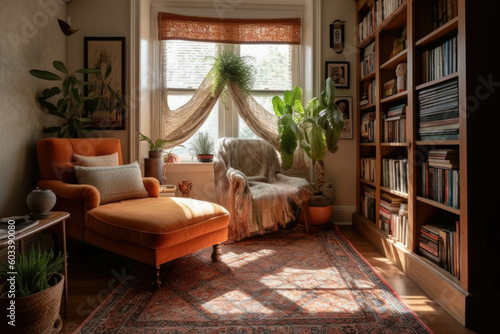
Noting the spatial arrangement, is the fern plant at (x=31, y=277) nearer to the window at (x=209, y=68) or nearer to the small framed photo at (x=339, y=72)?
the window at (x=209, y=68)

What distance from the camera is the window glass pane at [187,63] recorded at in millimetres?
3676

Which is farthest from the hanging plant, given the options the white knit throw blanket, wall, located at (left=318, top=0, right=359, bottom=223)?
wall, located at (left=318, top=0, right=359, bottom=223)

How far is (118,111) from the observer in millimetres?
3236

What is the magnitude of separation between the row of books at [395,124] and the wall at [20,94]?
2.94m

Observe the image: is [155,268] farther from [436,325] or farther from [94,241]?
[436,325]

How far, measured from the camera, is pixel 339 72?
11.2 ft

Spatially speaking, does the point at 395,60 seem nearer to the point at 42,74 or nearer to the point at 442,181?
the point at 442,181

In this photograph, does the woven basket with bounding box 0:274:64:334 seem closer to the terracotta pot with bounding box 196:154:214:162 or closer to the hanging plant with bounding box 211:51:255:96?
the terracotta pot with bounding box 196:154:214:162

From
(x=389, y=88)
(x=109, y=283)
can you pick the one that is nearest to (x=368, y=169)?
(x=389, y=88)

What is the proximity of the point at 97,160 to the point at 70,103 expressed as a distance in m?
0.91

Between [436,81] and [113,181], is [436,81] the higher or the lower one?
the higher one

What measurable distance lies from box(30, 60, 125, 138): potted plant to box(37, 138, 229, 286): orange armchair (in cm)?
27

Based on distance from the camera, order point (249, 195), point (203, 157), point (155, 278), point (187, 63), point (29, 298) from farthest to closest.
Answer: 1. point (187, 63)
2. point (203, 157)
3. point (249, 195)
4. point (155, 278)
5. point (29, 298)

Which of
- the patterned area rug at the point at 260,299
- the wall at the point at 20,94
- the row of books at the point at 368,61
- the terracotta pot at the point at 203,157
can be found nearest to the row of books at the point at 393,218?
the patterned area rug at the point at 260,299
